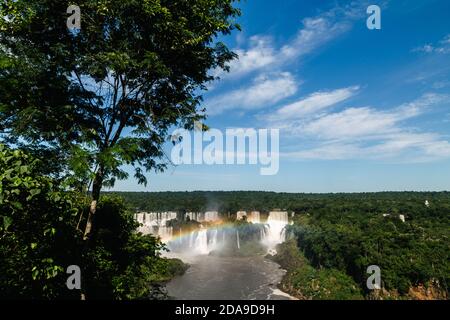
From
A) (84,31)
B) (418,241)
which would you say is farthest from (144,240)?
(418,241)

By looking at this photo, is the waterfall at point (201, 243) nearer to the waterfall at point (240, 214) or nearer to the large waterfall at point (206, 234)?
the large waterfall at point (206, 234)

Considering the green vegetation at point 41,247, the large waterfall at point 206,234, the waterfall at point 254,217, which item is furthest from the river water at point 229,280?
the green vegetation at point 41,247

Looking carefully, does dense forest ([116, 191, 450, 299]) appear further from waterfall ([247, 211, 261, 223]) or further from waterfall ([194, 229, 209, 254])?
waterfall ([247, 211, 261, 223])

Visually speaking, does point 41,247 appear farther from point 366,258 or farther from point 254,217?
point 254,217

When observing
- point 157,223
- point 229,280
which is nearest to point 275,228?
point 157,223

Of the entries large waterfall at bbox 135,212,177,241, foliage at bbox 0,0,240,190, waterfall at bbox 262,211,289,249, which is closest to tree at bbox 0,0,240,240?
foliage at bbox 0,0,240,190
